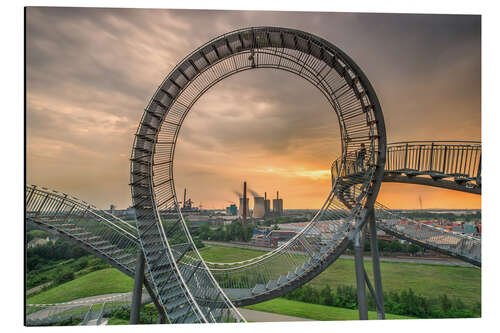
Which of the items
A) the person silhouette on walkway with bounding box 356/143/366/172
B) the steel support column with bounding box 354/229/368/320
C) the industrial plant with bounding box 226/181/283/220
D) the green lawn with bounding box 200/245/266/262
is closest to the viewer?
the steel support column with bounding box 354/229/368/320

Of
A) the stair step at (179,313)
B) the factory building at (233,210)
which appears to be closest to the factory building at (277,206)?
the factory building at (233,210)

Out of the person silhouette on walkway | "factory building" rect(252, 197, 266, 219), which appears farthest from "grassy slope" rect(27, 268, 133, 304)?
the person silhouette on walkway

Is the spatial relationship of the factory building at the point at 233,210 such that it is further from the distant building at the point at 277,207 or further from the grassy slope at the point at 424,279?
the grassy slope at the point at 424,279

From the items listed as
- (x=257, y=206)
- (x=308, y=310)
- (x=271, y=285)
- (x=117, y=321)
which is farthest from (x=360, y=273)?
(x=257, y=206)

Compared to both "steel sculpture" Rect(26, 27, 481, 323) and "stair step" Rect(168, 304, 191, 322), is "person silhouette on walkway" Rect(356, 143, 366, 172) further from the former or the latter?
"stair step" Rect(168, 304, 191, 322)

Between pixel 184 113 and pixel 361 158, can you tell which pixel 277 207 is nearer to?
pixel 361 158
